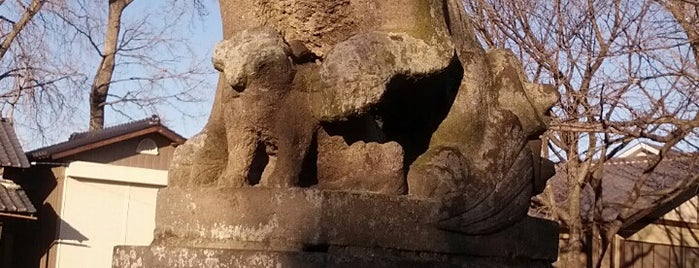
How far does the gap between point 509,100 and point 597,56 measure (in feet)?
31.4

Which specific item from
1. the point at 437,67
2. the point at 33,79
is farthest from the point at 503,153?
the point at 33,79

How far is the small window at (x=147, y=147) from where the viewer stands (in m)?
19.6

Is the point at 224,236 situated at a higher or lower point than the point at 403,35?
lower

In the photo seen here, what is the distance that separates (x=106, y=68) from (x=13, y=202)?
393 inches

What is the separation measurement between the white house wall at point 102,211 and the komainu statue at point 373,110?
14.7m

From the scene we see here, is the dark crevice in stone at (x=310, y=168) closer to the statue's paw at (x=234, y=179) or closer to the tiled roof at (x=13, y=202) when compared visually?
the statue's paw at (x=234, y=179)

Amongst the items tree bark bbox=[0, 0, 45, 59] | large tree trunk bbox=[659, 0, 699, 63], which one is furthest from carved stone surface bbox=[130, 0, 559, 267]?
tree bark bbox=[0, 0, 45, 59]

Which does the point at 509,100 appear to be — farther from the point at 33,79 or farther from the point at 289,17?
the point at 33,79

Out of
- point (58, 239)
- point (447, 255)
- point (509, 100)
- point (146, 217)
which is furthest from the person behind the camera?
point (146, 217)

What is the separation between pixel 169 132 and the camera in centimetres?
1933

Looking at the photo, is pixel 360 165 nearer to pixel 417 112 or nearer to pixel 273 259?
pixel 417 112

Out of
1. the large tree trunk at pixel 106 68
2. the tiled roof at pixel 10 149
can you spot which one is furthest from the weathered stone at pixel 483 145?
the large tree trunk at pixel 106 68

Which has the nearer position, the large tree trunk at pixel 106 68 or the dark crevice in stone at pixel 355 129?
the dark crevice in stone at pixel 355 129

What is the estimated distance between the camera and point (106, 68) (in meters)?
24.5
